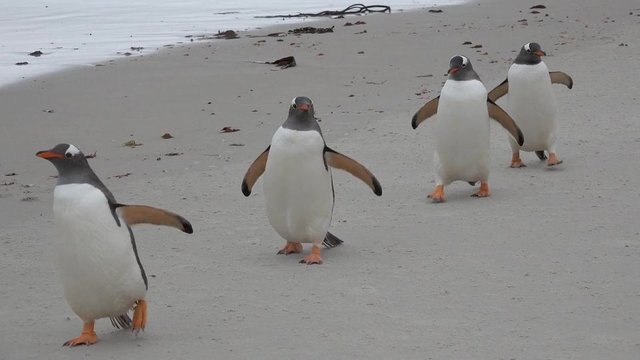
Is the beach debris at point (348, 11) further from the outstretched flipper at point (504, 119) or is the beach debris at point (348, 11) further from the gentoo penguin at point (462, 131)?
the gentoo penguin at point (462, 131)

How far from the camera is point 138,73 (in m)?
11.4

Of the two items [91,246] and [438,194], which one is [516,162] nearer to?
[438,194]

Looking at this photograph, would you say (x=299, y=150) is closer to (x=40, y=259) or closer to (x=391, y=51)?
(x=40, y=259)

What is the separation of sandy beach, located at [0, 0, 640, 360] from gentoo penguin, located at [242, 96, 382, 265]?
0.16 metres

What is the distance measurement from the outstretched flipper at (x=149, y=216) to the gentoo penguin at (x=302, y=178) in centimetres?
121

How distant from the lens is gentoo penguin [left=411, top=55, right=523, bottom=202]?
6.75m

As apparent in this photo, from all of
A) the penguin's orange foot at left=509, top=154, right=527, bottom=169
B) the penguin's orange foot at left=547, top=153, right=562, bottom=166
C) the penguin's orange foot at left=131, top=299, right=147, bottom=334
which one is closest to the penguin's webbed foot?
the penguin's orange foot at left=509, top=154, right=527, bottom=169

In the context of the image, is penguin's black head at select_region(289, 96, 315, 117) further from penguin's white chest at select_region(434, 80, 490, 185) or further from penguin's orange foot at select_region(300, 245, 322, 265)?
penguin's white chest at select_region(434, 80, 490, 185)

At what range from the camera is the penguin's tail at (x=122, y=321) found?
4.53 metres

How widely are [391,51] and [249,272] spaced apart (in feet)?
23.9

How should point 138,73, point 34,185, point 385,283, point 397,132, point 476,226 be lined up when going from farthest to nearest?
point 138,73 → point 397,132 → point 34,185 → point 476,226 → point 385,283

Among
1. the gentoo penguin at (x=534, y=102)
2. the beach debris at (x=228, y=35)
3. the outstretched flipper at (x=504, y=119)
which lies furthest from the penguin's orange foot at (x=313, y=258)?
the beach debris at (x=228, y=35)

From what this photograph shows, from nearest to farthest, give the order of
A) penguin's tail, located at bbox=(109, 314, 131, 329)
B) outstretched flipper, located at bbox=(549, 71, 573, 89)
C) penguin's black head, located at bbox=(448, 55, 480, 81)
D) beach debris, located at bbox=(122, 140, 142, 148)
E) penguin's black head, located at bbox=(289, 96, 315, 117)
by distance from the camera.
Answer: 1. penguin's tail, located at bbox=(109, 314, 131, 329)
2. penguin's black head, located at bbox=(289, 96, 315, 117)
3. penguin's black head, located at bbox=(448, 55, 480, 81)
4. outstretched flipper, located at bbox=(549, 71, 573, 89)
5. beach debris, located at bbox=(122, 140, 142, 148)

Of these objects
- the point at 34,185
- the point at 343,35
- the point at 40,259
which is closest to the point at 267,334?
the point at 40,259
